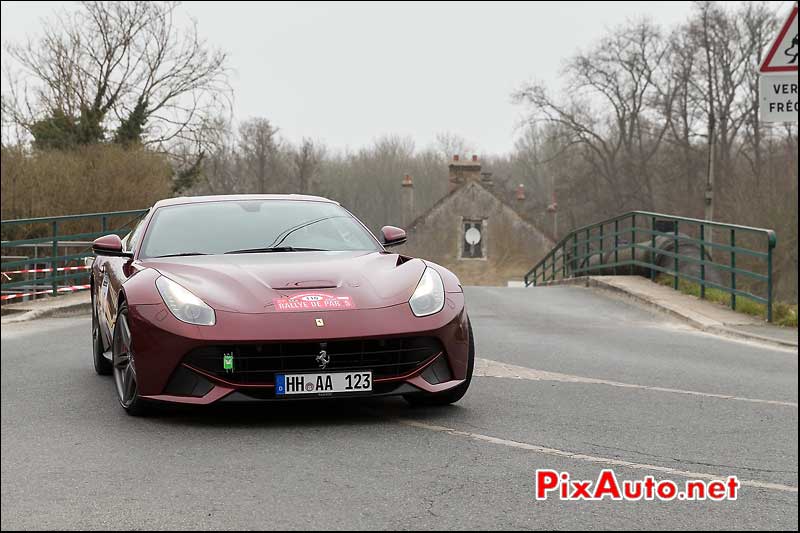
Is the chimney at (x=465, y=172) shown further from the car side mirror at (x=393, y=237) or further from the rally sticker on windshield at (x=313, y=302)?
the rally sticker on windshield at (x=313, y=302)

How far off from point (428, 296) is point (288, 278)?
831 millimetres

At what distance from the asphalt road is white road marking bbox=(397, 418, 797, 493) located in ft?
0.05

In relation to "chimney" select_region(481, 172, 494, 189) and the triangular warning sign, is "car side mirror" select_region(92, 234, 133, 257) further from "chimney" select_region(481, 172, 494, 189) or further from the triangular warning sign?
"chimney" select_region(481, 172, 494, 189)

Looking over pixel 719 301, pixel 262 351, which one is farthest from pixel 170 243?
pixel 719 301

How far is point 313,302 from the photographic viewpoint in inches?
247

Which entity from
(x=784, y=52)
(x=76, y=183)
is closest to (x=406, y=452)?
(x=784, y=52)

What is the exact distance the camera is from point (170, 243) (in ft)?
24.4

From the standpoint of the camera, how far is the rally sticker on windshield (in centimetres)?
621

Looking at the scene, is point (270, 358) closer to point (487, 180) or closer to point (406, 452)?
point (406, 452)

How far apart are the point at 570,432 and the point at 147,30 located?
35.7 meters

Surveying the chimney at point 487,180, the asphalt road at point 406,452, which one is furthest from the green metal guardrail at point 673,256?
the chimney at point 487,180

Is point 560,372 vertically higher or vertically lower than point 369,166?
lower

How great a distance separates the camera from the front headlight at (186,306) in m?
6.18

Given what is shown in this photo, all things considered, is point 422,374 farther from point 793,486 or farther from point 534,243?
point 534,243
